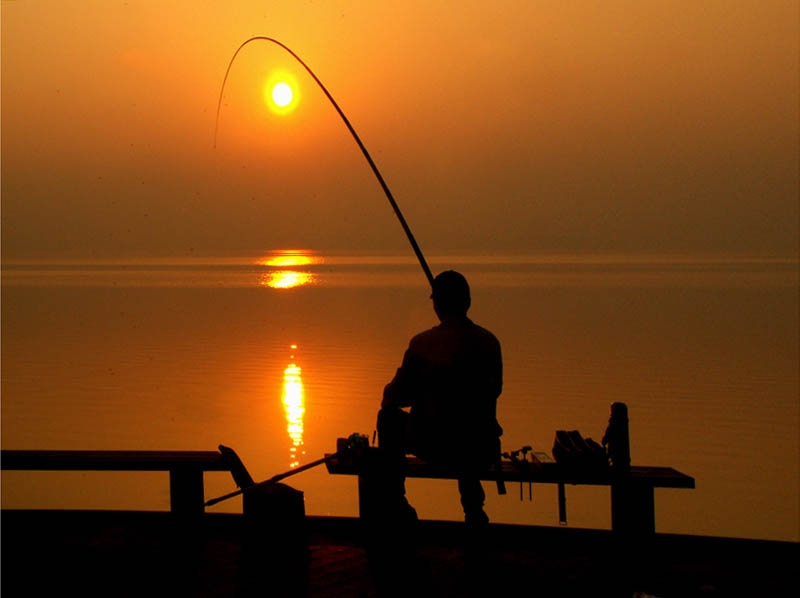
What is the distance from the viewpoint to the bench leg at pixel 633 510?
15.9 ft

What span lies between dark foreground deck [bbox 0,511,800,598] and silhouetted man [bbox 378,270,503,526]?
45cm

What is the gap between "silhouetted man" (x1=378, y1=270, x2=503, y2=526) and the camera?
14.3 feet

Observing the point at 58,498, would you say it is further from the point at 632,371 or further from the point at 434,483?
the point at 632,371

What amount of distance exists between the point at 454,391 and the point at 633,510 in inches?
50.6

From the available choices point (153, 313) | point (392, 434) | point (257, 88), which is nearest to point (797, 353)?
point (257, 88)

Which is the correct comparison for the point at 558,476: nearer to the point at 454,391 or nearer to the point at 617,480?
the point at 617,480

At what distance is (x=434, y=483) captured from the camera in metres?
A: 10.0

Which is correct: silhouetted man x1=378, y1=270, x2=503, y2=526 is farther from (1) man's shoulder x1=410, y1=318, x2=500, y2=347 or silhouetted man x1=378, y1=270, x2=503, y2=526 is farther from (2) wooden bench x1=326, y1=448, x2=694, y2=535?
(2) wooden bench x1=326, y1=448, x2=694, y2=535

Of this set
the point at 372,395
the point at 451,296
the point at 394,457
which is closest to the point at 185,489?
the point at 394,457

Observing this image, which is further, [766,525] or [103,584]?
[766,525]

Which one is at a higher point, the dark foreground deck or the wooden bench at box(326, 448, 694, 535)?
the wooden bench at box(326, 448, 694, 535)

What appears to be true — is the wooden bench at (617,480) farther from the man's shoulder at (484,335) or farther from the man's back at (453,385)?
the man's shoulder at (484,335)

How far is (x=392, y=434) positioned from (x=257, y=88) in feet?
20.2

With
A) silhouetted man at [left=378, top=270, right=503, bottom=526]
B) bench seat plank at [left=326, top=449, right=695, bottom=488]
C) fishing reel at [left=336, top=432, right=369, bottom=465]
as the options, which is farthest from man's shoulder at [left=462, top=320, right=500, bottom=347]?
fishing reel at [left=336, top=432, right=369, bottom=465]
